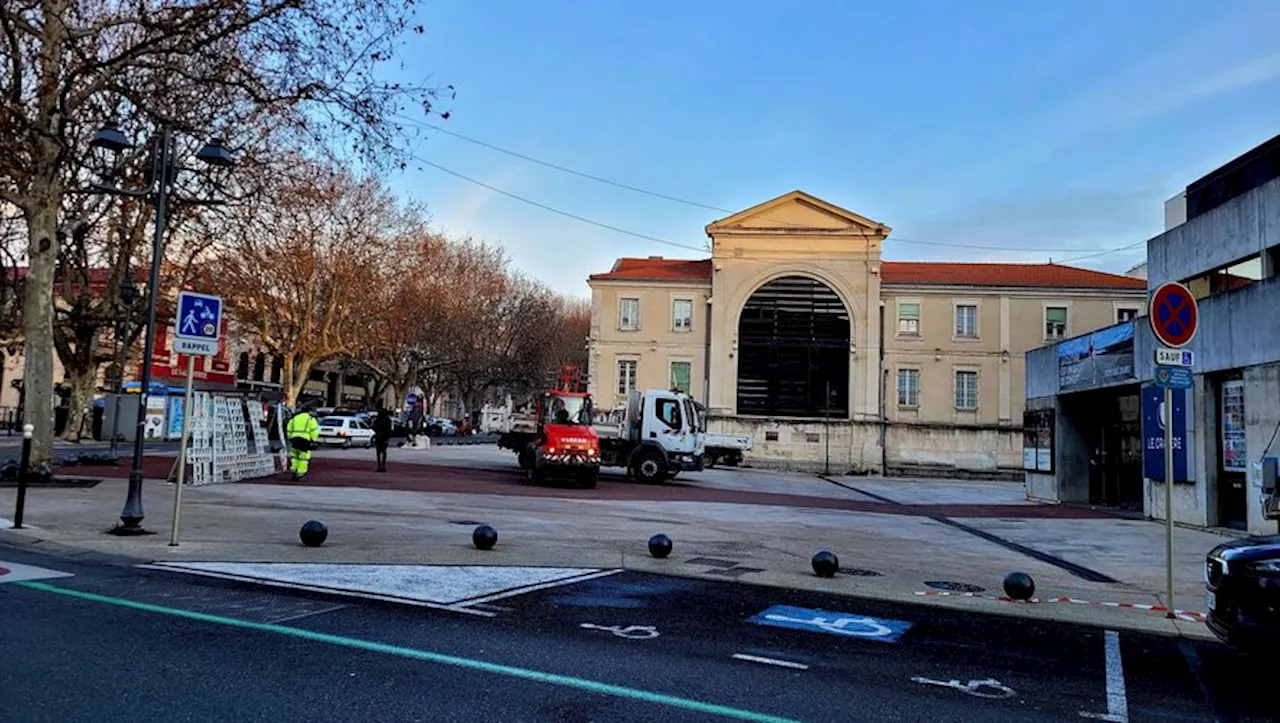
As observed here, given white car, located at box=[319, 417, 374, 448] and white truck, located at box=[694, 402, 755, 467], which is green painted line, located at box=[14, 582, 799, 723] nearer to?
white truck, located at box=[694, 402, 755, 467]

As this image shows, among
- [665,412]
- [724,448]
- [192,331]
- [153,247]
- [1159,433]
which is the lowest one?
[724,448]

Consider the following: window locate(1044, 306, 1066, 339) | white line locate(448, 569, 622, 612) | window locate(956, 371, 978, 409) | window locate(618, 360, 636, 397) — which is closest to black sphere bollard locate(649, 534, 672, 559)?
white line locate(448, 569, 622, 612)

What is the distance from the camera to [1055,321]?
52.6 metres

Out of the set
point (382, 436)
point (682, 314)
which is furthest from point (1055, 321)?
point (382, 436)

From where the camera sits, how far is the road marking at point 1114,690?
5043mm

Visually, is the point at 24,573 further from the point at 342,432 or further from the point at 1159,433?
the point at 342,432

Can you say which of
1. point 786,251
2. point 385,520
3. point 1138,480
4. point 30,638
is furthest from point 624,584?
point 786,251

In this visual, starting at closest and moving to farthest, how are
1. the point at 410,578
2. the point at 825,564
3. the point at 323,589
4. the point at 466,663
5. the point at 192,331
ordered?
the point at 466,663, the point at 323,589, the point at 410,578, the point at 825,564, the point at 192,331

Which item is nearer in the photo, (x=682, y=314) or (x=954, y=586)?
(x=954, y=586)

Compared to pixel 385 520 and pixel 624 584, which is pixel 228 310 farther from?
pixel 624 584

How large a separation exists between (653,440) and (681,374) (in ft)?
84.3

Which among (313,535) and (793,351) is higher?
(793,351)

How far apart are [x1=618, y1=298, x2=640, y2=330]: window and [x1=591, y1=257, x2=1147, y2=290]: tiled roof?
1621mm

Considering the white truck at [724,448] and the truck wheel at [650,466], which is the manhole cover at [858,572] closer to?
the truck wheel at [650,466]
